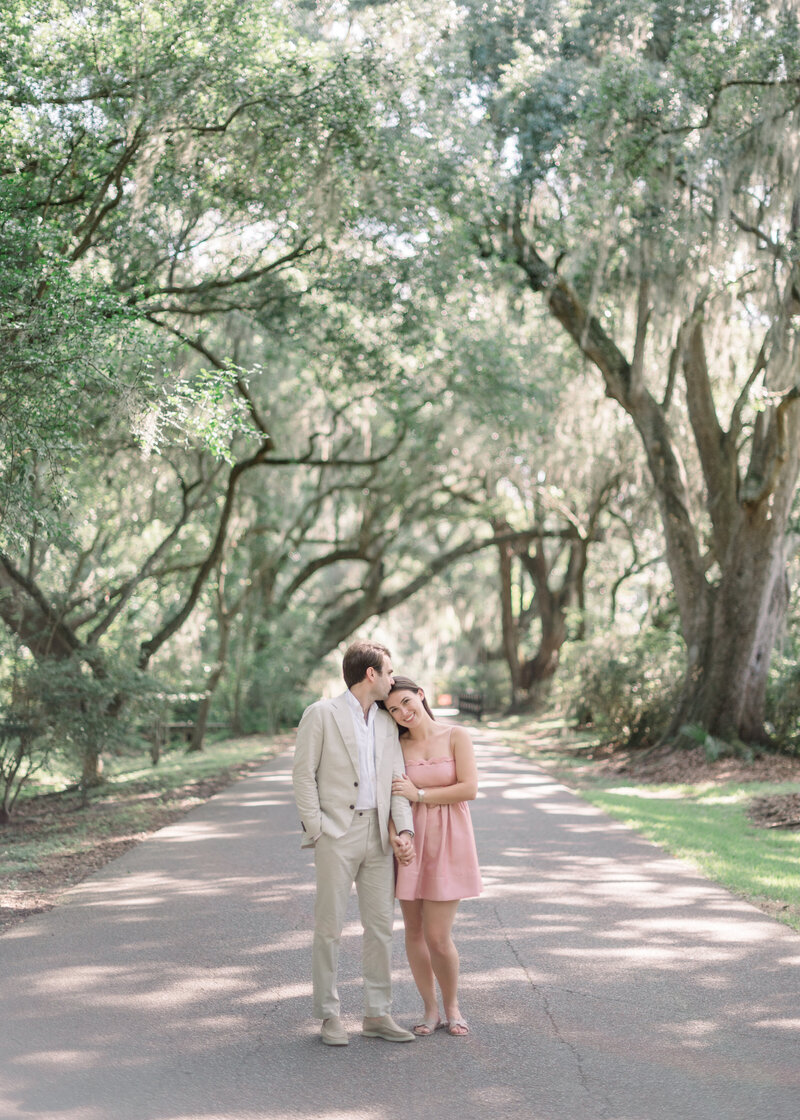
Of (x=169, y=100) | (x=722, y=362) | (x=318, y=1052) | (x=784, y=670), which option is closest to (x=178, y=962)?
(x=318, y=1052)

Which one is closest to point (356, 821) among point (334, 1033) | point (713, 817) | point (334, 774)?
point (334, 774)

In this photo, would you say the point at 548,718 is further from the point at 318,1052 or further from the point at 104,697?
the point at 318,1052

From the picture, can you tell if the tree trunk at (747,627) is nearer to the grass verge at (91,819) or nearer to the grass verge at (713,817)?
the grass verge at (713,817)

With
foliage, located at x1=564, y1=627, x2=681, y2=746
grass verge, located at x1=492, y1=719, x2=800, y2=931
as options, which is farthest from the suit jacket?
foliage, located at x1=564, y1=627, x2=681, y2=746

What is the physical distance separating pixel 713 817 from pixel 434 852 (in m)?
8.20

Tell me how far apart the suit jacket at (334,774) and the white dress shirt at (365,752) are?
0.08 feet

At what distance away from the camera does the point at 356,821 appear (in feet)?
15.9

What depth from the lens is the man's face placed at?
4.95 meters

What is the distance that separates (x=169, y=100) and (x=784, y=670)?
478 inches

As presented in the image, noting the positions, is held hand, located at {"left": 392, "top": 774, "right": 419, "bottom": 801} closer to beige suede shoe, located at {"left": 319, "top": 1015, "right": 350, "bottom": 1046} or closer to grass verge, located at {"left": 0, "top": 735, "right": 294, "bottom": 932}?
beige suede shoe, located at {"left": 319, "top": 1015, "right": 350, "bottom": 1046}

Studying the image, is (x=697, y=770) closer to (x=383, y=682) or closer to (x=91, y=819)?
(x=91, y=819)

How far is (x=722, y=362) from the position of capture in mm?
20469

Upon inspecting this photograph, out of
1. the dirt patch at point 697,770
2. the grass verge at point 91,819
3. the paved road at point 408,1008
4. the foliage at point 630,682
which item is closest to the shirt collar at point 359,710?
the paved road at point 408,1008

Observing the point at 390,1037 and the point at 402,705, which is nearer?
the point at 390,1037
